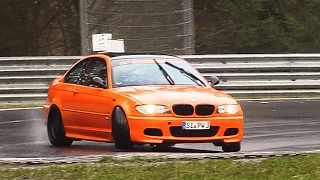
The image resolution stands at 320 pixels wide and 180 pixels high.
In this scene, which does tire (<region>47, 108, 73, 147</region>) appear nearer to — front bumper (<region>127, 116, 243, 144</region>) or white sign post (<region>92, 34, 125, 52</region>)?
front bumper (<region>127, 116, 243, 144</region>)

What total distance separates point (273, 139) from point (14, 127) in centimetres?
475

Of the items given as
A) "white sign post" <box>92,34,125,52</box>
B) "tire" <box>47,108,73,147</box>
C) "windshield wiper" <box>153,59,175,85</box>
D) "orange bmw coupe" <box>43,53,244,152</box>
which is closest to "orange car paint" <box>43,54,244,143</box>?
"orange bmw coupe" <box>43,53,244,152</box>

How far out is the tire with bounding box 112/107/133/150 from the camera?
11.1 m

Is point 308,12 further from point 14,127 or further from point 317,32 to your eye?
point 14,127

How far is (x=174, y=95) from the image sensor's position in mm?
11320

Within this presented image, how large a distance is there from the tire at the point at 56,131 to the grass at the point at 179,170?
3.47 m

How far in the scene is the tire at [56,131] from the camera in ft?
42.1

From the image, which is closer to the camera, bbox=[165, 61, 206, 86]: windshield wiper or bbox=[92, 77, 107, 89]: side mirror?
bbox=[92, 77, 107, 89]: side mirror

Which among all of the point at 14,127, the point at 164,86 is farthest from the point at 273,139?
the point at 14,127

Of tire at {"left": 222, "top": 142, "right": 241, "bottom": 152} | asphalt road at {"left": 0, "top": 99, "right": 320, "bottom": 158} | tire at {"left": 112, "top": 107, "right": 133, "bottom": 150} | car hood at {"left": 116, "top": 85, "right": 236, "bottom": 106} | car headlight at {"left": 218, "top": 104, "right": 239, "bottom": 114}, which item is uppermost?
car hood at {"left": 116, "top": 85, "right": 236, "bottom": 106}

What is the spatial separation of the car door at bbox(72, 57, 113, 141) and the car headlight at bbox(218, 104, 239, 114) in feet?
4.45

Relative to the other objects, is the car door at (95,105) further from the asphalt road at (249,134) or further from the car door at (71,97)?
the asphalt road at (249,134)

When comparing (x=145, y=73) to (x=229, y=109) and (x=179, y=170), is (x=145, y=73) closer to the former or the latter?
(x=229, y=109)

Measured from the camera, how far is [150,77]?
40.2 feet
